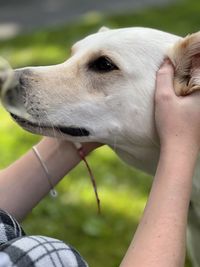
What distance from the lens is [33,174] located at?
1920 mm

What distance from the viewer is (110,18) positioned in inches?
247

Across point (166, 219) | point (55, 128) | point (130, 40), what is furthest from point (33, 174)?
point (166, 219)

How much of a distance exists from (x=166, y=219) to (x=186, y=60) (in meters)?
0.50

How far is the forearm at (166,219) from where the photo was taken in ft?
4.53

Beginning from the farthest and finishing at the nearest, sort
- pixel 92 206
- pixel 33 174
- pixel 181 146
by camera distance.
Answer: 1. pixel 92 206
2. pixel 33 174
3. pixel 181 146

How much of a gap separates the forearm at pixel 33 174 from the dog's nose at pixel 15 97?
0.23 meters

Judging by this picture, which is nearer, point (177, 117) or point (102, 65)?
point (177, 117)

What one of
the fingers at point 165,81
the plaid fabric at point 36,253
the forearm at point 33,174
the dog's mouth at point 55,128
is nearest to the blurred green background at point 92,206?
the forearm at point 33,174

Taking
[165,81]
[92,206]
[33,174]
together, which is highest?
[165,81]

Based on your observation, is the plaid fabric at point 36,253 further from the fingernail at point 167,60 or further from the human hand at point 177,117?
the fingernail at point 167,60

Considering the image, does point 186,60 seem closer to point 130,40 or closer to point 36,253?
point 130,40

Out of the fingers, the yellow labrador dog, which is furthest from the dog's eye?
the fingers

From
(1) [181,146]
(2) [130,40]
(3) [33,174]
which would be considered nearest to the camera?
(1) [181,146]

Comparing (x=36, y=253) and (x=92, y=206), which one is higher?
(x=36, y=253)
